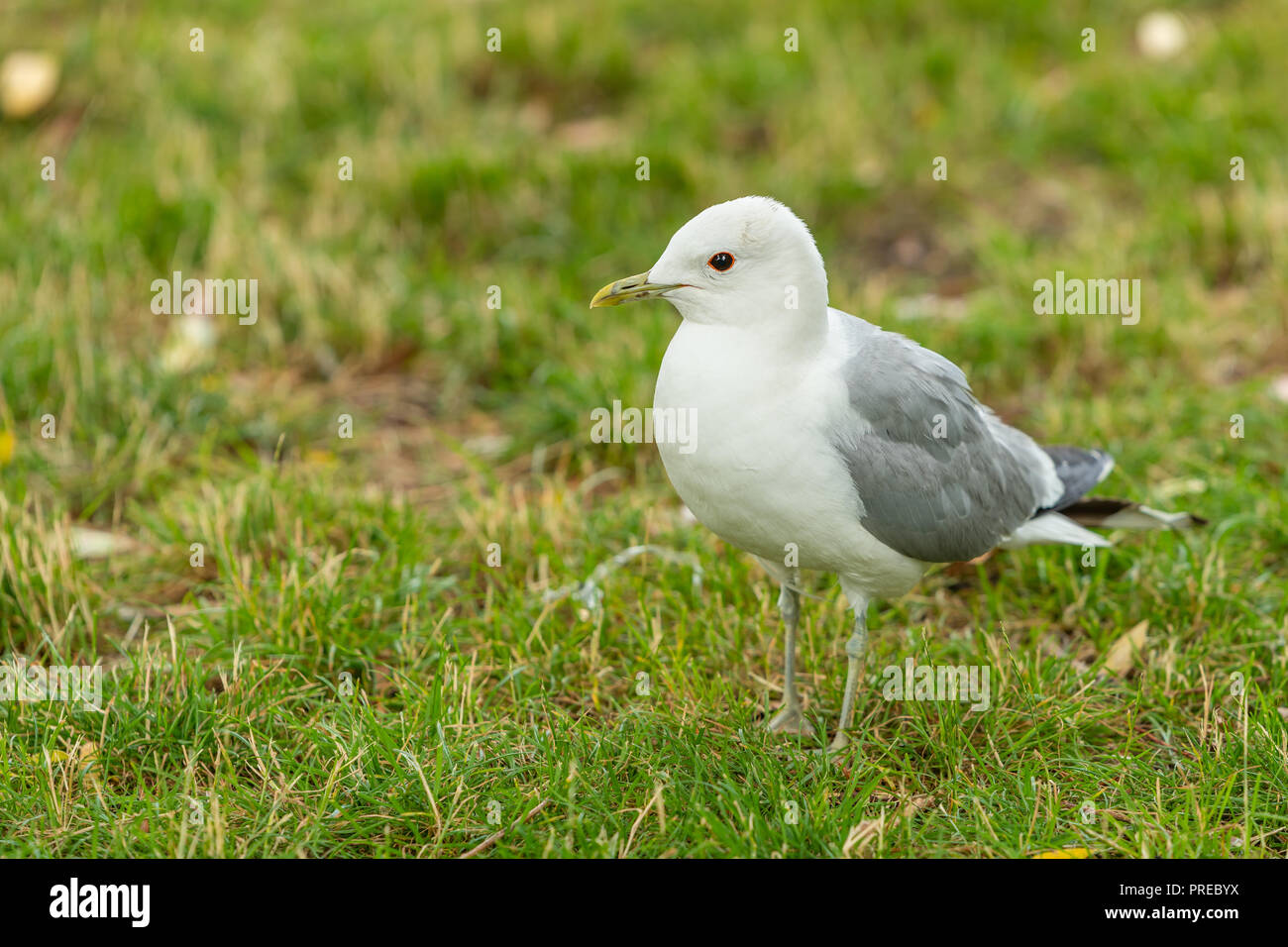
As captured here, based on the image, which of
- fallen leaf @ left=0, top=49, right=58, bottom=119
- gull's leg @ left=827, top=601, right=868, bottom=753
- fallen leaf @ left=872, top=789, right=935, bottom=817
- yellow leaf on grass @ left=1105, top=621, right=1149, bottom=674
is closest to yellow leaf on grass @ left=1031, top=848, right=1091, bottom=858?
fallen leaf @ left=872, top=789, right=935, bottom=817

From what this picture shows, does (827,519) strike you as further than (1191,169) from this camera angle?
No

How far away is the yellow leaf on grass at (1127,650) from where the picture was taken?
149 inches

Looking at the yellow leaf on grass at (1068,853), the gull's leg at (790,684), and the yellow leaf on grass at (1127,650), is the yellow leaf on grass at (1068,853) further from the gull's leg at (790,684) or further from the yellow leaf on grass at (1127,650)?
the yellow leaf on grass at (1127,650)

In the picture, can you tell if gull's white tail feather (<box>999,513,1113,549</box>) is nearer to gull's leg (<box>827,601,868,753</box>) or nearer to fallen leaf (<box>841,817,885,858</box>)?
gull's leg (<box>827,601,868,753</box>)

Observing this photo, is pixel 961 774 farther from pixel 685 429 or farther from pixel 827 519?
pixel 685 429

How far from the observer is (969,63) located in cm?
746

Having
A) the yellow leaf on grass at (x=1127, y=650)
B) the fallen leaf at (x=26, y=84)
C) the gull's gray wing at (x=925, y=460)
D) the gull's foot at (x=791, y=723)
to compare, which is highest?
the fallen leaf at (x=26, y=84)

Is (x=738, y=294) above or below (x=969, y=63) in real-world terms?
below

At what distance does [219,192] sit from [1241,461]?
4.69 m

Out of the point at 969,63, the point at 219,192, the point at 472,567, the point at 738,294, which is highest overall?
the point at 969,63

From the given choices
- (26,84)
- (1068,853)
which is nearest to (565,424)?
(1068,853)

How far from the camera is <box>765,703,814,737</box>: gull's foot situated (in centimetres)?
358

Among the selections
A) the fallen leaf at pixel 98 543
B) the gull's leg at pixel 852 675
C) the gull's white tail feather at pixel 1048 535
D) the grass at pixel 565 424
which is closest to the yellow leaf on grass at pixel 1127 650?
the grass at pixel 565 424
